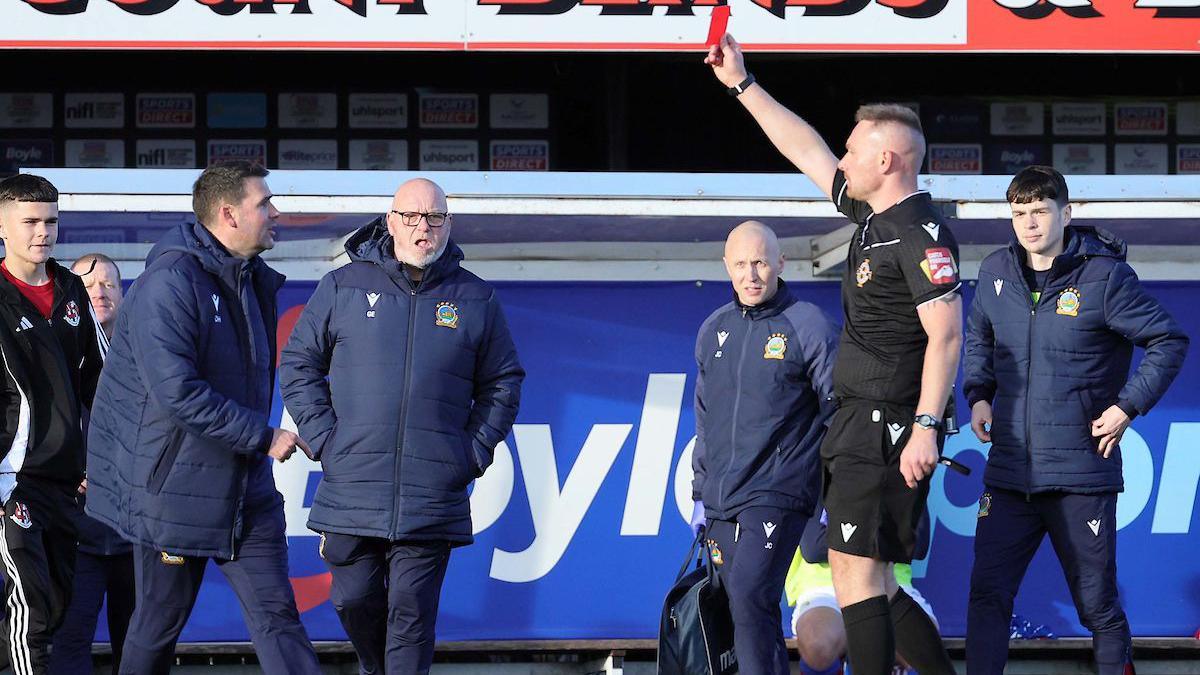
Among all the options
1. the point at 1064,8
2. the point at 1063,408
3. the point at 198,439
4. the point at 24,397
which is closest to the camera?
the point at 198,439

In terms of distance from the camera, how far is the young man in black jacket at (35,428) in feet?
16.9

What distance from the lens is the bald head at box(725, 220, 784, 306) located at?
5598 mm

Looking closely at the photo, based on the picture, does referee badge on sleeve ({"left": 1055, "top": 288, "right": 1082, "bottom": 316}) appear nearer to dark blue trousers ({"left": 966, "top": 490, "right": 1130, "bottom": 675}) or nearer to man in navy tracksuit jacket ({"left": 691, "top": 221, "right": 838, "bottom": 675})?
dark blue trousers ({"left": 966, "top": 490, "right": 1130, "bottom": 675})

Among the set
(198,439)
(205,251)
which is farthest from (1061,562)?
(205,251)

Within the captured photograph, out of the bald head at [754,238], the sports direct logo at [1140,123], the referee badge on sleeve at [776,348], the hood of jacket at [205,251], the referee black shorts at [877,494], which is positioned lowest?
the referee black shorts at [877,494]

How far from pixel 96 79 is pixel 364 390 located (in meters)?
4.09

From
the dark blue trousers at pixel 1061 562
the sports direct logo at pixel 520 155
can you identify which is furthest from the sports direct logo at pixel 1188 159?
the dark blue trousers at pixel 1061 562

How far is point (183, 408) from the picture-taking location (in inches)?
183

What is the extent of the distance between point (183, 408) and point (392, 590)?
2.77ft

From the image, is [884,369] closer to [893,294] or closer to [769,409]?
[893,294]

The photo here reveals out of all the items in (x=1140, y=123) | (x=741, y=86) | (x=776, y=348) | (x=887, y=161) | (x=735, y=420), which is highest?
(x=1140, y=123)

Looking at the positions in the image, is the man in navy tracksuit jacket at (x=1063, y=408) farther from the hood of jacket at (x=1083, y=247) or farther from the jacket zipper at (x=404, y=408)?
the jacket zipper at (x=404, y=408)

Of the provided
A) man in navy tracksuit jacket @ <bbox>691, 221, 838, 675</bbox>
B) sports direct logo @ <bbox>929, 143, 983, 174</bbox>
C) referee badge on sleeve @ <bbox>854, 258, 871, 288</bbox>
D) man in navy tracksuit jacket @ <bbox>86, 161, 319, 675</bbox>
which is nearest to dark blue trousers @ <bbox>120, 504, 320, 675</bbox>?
man in navy tracksuit jacket @ <bbox>86, 161, 319, 675</bbox>

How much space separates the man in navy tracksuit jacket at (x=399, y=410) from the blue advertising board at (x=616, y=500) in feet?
4.12
